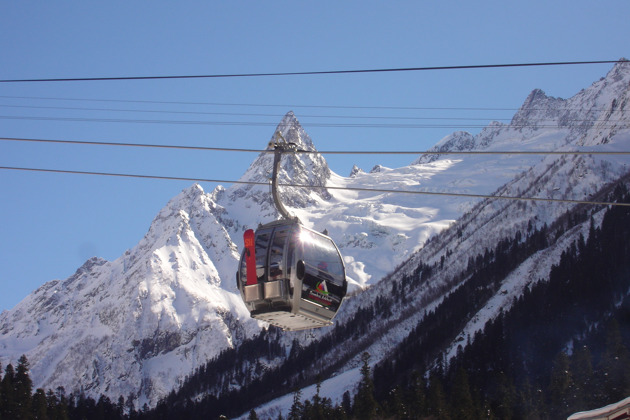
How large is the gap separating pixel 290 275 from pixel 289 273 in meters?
0.07

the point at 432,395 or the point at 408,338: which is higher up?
the point at 408,338

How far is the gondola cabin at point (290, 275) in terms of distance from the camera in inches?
1083

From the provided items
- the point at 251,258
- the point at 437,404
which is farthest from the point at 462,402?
the point at 251,258

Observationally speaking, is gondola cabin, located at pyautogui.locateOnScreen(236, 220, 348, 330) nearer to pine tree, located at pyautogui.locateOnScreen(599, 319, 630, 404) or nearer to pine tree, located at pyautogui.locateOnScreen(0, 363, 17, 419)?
pine tree, located at pyautogui.locateOnScreen(0, 363, 17, 419)

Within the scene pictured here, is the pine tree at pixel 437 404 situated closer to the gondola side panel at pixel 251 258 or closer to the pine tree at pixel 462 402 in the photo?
the pine tree at pixel 462 402

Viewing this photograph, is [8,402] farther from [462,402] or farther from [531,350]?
[531,350]

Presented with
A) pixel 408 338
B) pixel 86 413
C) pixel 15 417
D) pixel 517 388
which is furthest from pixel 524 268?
pixel 15 417

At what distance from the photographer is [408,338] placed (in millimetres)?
189125

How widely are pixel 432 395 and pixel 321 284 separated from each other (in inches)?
3384

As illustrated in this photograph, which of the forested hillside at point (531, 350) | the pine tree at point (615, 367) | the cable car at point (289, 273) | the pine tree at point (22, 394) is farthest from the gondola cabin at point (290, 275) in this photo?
the pine tree at point (615, 367)

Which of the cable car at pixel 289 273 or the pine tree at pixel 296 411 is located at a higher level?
the pine tree at pixel 296 411

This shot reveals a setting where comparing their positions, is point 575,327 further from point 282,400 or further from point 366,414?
point 282,400

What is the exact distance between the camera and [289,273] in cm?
2747

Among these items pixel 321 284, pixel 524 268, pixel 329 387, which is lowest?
pixel 321 284
